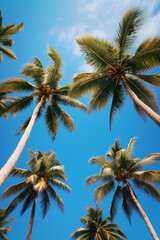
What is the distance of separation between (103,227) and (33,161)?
11.9 m

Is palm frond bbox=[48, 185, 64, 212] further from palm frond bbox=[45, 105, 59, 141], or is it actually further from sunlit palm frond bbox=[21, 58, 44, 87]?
sunlit palm frond bbox=[21, 58, 44, 87]

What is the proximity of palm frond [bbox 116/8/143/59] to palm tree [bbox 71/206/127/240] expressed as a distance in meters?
17.5

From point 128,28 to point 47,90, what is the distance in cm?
674

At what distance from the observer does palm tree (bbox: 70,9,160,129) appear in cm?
849

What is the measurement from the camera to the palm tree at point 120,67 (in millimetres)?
8492

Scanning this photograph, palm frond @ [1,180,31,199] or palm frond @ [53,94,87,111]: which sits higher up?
palm frond @ [53,94,87,111]

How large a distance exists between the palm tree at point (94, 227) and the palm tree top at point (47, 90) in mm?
→ 11724

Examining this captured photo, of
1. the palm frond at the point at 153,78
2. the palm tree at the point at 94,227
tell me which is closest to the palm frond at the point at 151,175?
the palm frond at the point at 153,78

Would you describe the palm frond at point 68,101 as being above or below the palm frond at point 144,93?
above

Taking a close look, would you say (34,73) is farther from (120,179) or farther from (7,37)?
(120,179)

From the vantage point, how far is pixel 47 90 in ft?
38.7

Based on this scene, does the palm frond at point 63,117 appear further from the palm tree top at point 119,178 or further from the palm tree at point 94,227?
the palm tree at point 94,227

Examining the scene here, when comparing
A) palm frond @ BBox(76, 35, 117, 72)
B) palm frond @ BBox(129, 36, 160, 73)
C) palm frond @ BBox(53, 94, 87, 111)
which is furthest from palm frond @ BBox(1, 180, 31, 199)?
palm frond @ BBox(129, 36, 160, 73)

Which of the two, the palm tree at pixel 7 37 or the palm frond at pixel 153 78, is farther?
the palm tree at pixel 7 37
